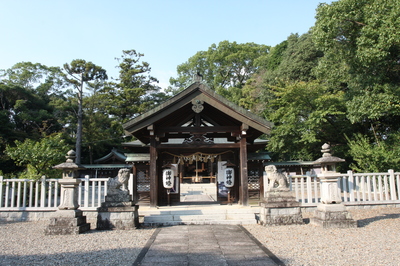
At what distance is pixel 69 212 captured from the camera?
7.94 metres

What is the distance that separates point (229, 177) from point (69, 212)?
656 centimetres

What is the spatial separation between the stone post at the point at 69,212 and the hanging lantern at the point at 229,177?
233 inches

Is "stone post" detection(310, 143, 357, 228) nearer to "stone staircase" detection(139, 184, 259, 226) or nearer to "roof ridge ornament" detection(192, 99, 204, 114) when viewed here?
"stone staircase" detection(139, 184, 259, 226)

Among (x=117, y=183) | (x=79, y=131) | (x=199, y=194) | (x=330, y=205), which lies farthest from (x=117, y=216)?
(x=79, y=131)

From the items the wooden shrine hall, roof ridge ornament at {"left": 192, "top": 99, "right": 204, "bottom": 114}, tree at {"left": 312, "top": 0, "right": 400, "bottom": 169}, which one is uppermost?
tree at {"left": 312, "top": 0, "right": 400, "bottom": 169}

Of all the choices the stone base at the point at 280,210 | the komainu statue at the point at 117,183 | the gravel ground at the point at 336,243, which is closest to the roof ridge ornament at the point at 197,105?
the komainu statue at the point at 117,183

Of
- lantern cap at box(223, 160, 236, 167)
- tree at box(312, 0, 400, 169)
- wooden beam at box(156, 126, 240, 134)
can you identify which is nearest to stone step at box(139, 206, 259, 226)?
lantern cap at box(223, 160, 236, 167)

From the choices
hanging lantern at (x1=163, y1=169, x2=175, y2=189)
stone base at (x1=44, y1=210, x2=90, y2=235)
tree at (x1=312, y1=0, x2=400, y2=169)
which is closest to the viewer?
stone base at (x1=44, y1=210, x2=90, y2=235)

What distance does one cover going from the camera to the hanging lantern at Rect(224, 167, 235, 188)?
1202cm

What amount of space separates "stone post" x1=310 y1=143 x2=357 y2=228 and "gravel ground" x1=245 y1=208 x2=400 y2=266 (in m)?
0.26

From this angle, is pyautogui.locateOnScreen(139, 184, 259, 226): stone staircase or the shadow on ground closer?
the shadow on ground

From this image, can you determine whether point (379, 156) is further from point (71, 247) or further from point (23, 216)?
point (23, 216)

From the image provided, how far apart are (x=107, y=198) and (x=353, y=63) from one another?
47.0 ft

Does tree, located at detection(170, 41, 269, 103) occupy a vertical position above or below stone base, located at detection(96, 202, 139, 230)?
above
